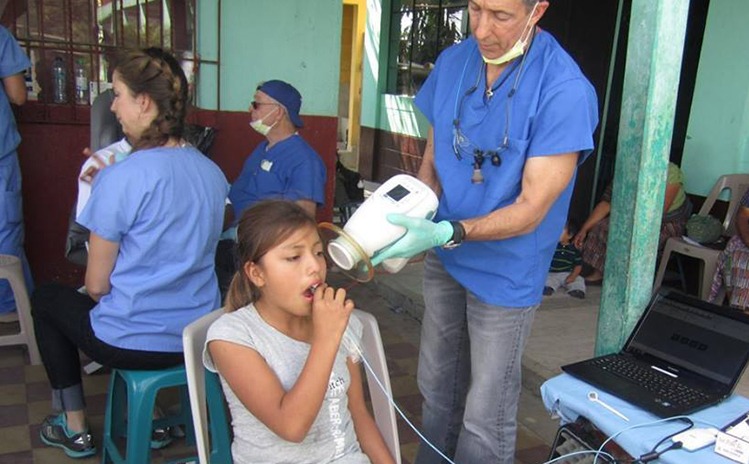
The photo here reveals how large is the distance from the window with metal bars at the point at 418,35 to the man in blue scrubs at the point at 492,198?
5.40 m

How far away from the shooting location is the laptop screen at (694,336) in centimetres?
154

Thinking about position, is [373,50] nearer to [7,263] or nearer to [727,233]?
[727,233]

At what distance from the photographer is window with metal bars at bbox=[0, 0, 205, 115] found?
3473mm

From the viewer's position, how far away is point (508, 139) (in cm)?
162

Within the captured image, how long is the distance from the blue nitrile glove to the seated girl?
0.51 feet

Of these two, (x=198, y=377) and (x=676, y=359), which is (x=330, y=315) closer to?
(x=198, y=377)

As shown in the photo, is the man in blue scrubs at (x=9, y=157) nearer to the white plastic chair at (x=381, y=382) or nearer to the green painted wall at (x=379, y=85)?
the white plastic chair at (x=381, y=382)

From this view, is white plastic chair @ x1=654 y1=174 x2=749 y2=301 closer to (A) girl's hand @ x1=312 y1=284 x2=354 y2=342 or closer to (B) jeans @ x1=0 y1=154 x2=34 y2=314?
(A) girl's hand @ x1=312 y1=284 x2=354 y2=342


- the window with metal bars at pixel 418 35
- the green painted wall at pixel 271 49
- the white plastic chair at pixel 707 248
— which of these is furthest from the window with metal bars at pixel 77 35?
the window with metal bars at pixel 418 35

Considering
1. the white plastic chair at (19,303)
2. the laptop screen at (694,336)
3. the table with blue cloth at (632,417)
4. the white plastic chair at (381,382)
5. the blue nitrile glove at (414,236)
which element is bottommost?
the white plastic chair at (19,303)

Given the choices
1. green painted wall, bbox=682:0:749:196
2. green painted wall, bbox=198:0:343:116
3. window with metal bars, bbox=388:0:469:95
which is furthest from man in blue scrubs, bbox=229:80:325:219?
window with metal bars, bbox=388:0:469:95

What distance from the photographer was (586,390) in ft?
5.10

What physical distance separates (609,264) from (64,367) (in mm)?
1823

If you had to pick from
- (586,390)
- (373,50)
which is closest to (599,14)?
(373,50)
